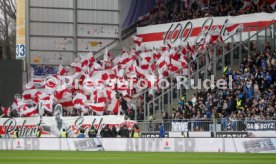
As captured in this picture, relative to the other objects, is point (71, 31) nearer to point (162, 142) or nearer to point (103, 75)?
point (103, 75)

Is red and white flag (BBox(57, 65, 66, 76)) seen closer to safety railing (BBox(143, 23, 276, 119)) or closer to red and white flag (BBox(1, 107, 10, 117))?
red and white flag (BBox(1, 107, 10, 117))

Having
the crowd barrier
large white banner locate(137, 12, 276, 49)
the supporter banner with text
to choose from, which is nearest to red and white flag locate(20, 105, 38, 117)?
the crowd barrier

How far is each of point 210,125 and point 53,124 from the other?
11868 mm

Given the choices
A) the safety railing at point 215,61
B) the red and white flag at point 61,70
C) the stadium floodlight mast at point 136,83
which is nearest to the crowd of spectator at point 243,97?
the stadium floodlight mast at point 136,83

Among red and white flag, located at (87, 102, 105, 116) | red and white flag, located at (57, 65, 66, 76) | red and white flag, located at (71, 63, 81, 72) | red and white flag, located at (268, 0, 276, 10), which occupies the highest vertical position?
red and white flag, located at (268, 0, 276, 10)

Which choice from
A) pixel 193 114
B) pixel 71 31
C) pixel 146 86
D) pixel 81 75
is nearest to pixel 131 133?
pixel 193 114

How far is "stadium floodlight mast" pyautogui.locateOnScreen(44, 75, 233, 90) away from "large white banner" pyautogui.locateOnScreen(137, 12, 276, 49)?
415 centimetres

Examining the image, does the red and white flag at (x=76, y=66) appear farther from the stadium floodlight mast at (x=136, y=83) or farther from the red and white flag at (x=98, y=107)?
the red and white flag at (x=98, y=107)

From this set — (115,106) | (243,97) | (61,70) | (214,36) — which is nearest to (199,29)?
(214,36)

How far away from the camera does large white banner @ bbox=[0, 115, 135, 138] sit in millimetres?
50781

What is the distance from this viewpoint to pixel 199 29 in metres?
57.1

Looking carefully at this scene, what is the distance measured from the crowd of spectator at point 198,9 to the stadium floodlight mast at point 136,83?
6742mm

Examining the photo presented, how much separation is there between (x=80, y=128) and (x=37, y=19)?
40.8 ft

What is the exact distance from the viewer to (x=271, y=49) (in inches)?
1914
